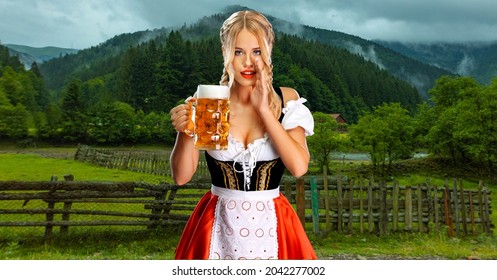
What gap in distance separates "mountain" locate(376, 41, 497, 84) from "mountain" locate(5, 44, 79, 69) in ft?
8.32

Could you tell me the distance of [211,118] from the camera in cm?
168

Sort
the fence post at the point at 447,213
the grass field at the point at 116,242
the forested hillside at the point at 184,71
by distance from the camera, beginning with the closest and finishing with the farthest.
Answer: the forested hillside at the point at 184,71 < the grass field at the point at 116,242 < the fence post at the point at 447,213

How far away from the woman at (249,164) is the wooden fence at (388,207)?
3673mm

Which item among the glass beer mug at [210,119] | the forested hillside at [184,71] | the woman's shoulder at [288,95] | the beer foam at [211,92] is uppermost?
the forested hillside at [184,71]

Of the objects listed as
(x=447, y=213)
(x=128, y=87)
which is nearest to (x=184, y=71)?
(x=128, y=87)

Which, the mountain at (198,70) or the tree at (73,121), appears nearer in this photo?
the mountain at (198,70)

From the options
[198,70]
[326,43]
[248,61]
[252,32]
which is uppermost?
[326,43]

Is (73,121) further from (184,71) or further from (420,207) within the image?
(420,207)

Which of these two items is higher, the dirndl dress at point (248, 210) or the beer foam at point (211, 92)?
the beer foam at point (211, 92)

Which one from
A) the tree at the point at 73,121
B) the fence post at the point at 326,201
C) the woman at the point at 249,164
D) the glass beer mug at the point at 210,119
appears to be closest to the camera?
the glass beer mug at the point at 210,119

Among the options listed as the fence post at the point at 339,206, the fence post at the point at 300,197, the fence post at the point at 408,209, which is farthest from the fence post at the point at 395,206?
the fence post at the point at 300,197

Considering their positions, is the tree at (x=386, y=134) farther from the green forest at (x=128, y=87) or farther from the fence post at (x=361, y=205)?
the fence post at (x=361, y=205)

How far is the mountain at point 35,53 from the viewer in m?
3.84

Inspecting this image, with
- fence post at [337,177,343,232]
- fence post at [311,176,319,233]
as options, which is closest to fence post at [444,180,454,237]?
fence post at [337,177,343,232]
